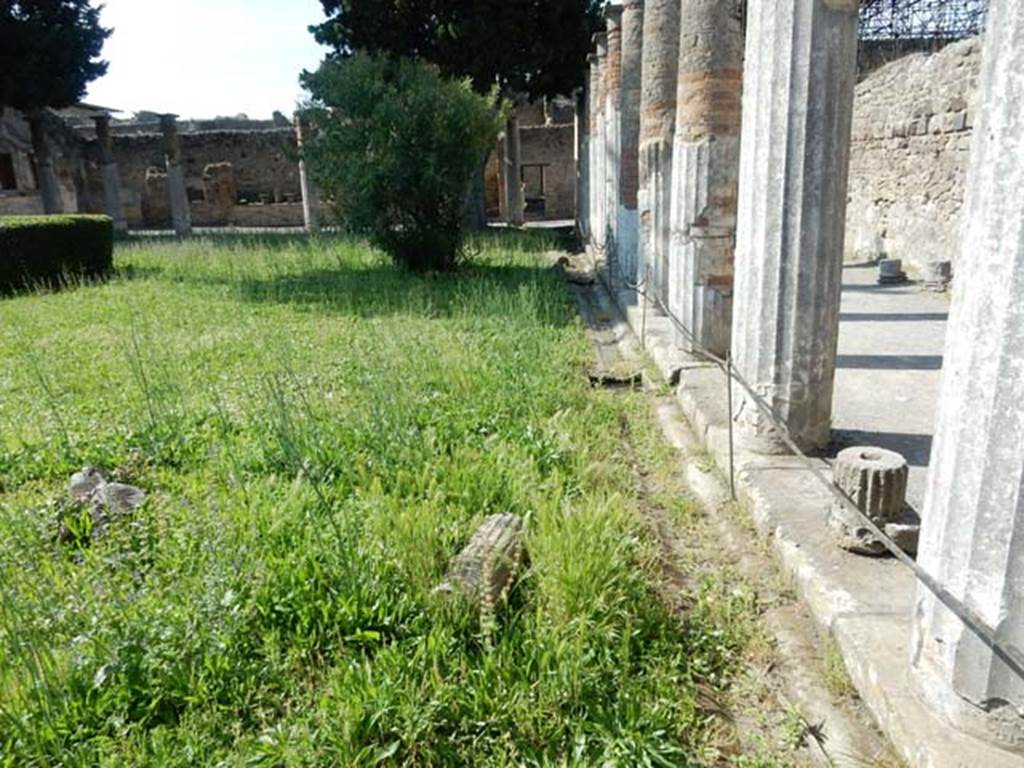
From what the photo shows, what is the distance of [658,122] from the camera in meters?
6.90

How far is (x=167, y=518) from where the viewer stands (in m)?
3.41

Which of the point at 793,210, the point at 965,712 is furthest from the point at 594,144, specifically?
the point at 965,712

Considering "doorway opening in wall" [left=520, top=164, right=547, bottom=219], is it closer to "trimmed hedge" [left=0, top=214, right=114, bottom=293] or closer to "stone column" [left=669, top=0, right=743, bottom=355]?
"trimmed hedge" [left=0, top=214, right=114, bottom=293]

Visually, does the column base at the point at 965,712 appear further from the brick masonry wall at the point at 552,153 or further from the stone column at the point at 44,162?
the brick masonry wall at the point at 552,153

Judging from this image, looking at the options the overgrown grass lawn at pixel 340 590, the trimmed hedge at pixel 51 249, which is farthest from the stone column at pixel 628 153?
the trimmed hedge at pixel 51 249

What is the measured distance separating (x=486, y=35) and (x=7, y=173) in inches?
726

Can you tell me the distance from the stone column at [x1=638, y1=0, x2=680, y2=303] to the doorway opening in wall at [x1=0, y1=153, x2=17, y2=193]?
26.0 metres

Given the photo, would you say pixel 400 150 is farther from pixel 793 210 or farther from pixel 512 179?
pixel 512 179

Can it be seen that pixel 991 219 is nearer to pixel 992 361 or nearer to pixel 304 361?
pixel 992 361

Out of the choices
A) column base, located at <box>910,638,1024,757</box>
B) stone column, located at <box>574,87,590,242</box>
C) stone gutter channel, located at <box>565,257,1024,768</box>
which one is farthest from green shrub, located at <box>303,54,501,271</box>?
column base, located at <box>910,638,1024,757</box>

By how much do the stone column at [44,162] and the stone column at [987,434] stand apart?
2395cm

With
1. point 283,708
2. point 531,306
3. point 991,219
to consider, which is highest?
point 991,219

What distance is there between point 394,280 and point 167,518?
25.3 ft

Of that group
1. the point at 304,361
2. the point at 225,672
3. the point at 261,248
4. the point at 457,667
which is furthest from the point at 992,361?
the point at 261,248
